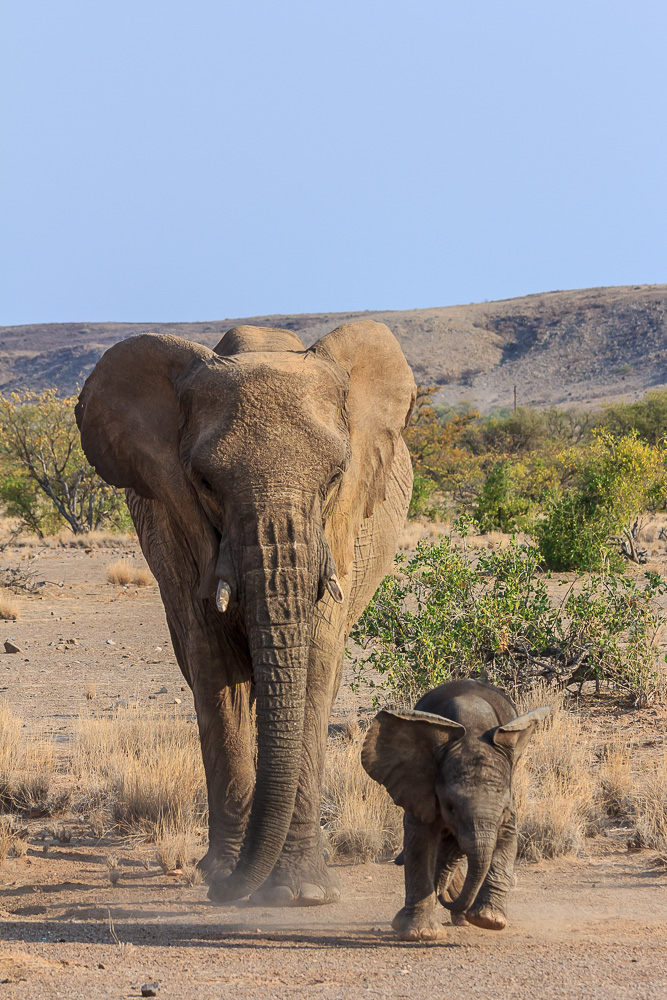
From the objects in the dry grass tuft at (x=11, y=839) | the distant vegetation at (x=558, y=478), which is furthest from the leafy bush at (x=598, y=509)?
the dry grass tuft at (x=11, y=839)

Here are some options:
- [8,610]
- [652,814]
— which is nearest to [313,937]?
[652,814]

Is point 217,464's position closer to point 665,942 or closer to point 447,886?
point 447,886

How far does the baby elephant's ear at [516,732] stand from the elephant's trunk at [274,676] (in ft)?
2.98

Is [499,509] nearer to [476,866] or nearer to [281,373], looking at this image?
[281,373]

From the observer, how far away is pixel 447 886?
207 inches

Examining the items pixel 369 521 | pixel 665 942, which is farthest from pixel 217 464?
pixel 665 942

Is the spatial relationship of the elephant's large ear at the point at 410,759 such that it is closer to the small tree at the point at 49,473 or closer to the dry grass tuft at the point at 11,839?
the dry grass tuft at the point at 11,839

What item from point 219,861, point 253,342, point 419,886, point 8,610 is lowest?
point 219,861

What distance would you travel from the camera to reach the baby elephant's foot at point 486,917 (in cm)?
466

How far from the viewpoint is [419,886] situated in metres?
4.86

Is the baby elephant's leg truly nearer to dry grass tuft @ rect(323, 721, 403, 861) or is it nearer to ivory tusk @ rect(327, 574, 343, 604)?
ivory tusk @ rect(327, 574, 343, 604)

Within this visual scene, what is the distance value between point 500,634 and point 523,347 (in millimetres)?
96924

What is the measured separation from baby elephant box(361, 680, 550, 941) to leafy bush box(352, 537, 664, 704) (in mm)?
4417

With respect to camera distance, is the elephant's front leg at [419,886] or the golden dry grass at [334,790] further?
the golden dry grass at [334,790]
